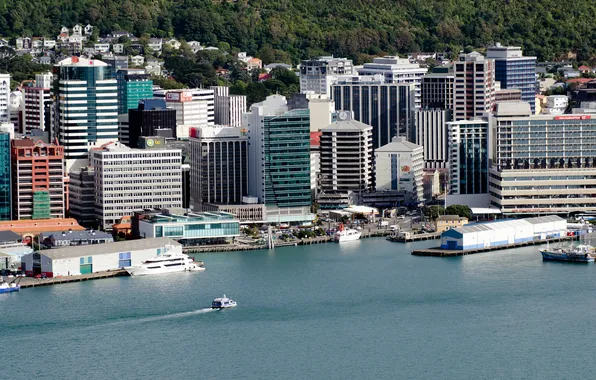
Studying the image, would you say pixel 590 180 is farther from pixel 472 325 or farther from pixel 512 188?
pixel 472 325

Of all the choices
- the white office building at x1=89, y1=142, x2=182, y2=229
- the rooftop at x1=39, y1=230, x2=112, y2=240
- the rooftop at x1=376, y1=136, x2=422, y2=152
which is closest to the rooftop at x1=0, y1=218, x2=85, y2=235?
the rooftop at x1=39, y1=230, x2=112, y2=240

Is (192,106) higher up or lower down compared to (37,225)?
higher up

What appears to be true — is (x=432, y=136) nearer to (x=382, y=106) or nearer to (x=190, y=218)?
(x=382, y=106)

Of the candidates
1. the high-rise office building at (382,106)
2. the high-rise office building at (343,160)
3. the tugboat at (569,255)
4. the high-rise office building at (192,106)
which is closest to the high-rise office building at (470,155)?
the high-rise office building at (343,160)

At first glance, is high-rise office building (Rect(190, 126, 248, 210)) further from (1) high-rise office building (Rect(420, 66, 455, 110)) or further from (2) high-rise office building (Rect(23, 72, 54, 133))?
(1) high-rise office building (Rect(420, 66, 455, 110))

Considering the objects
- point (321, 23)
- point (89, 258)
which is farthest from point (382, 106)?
point (321, 23)

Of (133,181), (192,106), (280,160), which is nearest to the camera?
(133,181)

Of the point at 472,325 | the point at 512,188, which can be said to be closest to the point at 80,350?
the point at 472,325
